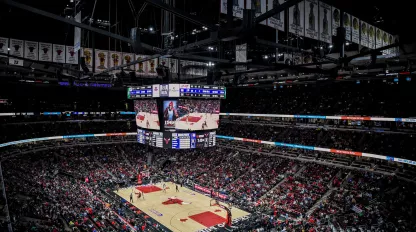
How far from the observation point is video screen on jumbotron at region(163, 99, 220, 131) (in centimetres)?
2105

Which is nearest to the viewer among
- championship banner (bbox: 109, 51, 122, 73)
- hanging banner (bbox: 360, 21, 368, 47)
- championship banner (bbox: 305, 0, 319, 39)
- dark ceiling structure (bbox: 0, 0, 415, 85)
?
dark ceiling structure (bbox: 0, 0, 415, 85)

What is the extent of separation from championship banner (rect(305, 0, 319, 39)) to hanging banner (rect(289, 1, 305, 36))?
0.72ft

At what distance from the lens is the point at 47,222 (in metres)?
15.0

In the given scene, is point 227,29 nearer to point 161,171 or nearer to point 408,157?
point 408,157

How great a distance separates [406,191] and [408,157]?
2763 millimetres

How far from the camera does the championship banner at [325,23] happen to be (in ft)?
38.9

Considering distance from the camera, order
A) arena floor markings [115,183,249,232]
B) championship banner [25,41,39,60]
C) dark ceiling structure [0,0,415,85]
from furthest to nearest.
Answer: arena floor markings [115,183,249,232], championship banner [25,41,39,60], dark ceiling structure [0,0,415,85]

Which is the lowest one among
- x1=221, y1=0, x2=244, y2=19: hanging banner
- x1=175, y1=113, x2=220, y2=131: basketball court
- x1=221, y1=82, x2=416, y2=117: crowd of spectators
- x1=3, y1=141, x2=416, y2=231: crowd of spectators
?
x1=3, y1=141, x2=416, y2=231: crowd of spectators

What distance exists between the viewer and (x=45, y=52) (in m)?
15.4

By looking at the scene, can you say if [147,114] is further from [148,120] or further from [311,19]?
[311,19]

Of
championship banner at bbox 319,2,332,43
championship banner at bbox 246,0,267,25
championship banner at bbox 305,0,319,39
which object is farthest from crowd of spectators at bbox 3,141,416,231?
championship banner at bbox 246,0,267,25

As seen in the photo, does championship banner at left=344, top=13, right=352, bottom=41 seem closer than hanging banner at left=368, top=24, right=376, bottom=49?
Yes

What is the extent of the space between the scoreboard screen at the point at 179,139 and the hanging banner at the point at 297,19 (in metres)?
12.3

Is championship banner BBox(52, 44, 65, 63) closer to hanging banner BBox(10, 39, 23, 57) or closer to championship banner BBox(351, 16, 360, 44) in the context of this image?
hanging banner BBox(10, 39, 23, 57)
